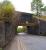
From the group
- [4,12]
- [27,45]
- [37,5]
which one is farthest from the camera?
[37,5]

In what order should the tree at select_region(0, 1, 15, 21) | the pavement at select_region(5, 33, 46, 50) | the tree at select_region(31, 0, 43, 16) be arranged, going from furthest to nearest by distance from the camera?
1. the tree at select_region(31, 0, 43, 16)
2. the tree at select_region(0, 1, 15, 21)
3. the pavement at select_region(5, 33, 46, 50)

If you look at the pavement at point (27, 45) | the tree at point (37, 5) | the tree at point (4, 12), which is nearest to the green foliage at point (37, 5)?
the tree at point (37, 5)

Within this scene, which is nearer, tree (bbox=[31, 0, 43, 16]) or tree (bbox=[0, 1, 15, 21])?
tree (bbox=[0, 1, 15, 21])

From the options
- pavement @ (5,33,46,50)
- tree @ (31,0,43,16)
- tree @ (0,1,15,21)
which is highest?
tree @ (31,0,43,16)

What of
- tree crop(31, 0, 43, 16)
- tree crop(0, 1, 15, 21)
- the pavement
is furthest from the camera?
tree crop(31, 0, 43, 16)

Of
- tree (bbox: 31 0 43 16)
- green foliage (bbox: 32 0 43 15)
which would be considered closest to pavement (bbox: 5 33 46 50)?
tree (bbox: 31 0 43 16)

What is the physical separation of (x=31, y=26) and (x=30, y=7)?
403 cm

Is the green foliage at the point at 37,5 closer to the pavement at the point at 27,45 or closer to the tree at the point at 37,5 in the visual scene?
the tree at the point at 37,5

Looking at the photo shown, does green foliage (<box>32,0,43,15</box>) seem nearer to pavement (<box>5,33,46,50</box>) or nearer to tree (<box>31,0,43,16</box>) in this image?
tree (<box>31,0,43,16</box>)

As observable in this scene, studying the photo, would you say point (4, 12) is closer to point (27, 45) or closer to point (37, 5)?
point (27, 45)

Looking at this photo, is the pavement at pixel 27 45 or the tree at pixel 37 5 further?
the tree at pixel 37 5

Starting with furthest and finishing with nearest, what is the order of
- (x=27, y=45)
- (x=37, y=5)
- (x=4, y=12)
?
(x=37, y=5)
(x=4, y=12)
(x=27, y=45)

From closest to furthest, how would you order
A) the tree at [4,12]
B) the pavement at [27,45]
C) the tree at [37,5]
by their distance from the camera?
the pavement at [27,45]
the tree at [4,12]
the tree at [37,5]

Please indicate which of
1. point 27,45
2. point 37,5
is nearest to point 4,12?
point 27,45
